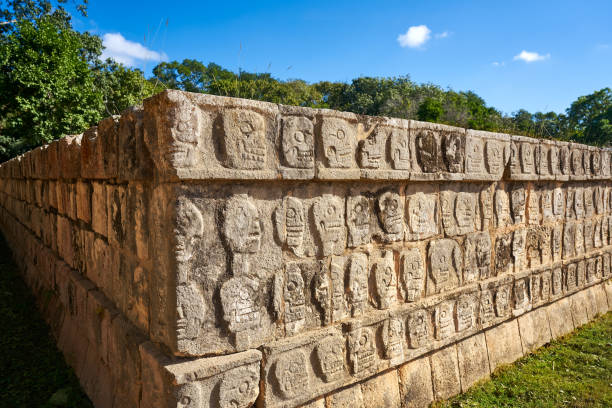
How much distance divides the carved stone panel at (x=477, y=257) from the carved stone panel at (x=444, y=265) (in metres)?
0.11

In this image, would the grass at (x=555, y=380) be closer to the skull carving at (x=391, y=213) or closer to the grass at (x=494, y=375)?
the grass at (x=494, y=375)

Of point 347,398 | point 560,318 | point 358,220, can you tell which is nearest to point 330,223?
point 358,220

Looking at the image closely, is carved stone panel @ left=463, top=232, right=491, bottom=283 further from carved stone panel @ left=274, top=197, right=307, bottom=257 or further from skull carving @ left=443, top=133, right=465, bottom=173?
carved stone panel @ left=274, top=197, right=307, bottom=257

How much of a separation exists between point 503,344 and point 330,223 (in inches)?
83.4

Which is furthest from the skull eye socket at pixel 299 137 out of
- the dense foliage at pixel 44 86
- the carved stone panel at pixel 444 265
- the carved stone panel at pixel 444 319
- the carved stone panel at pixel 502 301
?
the dense foliage at pixel 44 86

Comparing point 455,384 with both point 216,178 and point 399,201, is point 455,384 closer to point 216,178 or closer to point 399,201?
point 399,201

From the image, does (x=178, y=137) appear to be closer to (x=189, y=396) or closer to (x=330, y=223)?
(x=330, y=223)

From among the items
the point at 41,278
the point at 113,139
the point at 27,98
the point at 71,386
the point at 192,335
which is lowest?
the point at 71,386

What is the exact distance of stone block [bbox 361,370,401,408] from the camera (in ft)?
7.32

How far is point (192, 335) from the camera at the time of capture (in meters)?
1.59

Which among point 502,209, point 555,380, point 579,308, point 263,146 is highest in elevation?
point 263,146

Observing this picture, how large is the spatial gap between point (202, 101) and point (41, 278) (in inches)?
142

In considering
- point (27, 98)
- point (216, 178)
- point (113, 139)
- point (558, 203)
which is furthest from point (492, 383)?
point (27, 98)

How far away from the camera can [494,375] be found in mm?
3020
